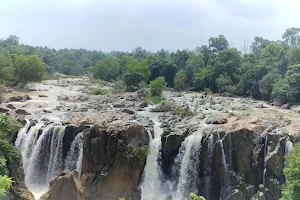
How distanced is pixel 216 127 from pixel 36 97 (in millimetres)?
22908

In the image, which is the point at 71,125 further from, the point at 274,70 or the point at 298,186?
the point at 274,70

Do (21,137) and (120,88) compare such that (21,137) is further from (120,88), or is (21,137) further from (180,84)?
(180,84)

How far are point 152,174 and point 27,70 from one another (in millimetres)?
29934

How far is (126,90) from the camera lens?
4288 cm

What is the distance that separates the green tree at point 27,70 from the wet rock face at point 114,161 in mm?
27426

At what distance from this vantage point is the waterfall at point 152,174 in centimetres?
1781

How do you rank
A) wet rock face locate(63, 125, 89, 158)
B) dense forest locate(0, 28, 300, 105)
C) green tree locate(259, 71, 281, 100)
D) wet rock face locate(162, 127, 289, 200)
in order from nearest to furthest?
wet rock face locate(162, 127, 289, 200), wet rock face locate(63, 125, 89, 158), dense forest locate(0, 28, 300, 105), green tree locate(259, 71, 281, 100)

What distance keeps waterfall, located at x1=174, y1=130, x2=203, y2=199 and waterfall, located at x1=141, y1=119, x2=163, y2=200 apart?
1158 mm

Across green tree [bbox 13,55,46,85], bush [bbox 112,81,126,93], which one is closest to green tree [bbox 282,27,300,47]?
bush [bbox 112,81,126,93]

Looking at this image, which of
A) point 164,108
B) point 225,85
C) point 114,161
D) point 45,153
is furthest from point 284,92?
point 45,153

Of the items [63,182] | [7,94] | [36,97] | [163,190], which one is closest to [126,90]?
[36,97]

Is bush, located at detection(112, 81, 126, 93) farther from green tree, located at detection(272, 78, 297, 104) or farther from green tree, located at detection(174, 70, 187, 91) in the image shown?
green tree, located at detection(272, 78, 297, 104)

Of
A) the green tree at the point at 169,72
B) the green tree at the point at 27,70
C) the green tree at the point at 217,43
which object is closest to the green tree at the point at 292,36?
the green tree at the point at 217,43

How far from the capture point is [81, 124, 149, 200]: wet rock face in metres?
17.2
